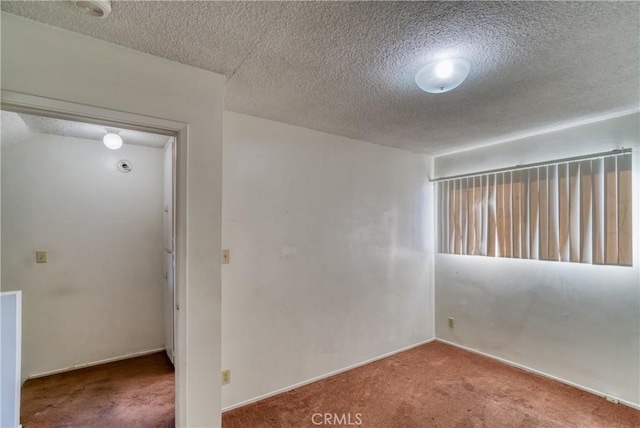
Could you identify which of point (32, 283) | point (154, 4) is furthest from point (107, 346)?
point (154, 4)

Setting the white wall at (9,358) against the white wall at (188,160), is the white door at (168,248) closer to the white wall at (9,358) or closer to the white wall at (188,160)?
the white wall at (9,358)

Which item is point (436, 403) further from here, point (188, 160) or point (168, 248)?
point (168, 248)

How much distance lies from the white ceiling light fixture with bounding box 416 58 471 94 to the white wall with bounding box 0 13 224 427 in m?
1.25

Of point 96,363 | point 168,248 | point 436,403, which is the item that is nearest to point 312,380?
point 436,403

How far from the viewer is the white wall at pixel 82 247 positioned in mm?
2742

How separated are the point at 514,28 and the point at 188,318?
A: 7.43 ft

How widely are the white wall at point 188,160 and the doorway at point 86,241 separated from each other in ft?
3.81

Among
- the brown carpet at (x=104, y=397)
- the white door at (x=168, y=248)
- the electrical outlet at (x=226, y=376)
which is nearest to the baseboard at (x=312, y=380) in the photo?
the electrical outlet at (x=226, y=376)

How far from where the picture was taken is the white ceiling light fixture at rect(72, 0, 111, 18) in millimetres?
1170

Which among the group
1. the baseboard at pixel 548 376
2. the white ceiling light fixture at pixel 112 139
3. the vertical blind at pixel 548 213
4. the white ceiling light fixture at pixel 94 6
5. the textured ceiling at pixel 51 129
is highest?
the white ceiling light fixture at pixel 94 6

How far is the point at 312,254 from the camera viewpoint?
275cm

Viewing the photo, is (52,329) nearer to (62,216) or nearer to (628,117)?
(62,216)

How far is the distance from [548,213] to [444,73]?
2070mm

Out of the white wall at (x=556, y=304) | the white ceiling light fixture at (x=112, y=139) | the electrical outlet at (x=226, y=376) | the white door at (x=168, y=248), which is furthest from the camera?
the white door at (x=168, y=248)
